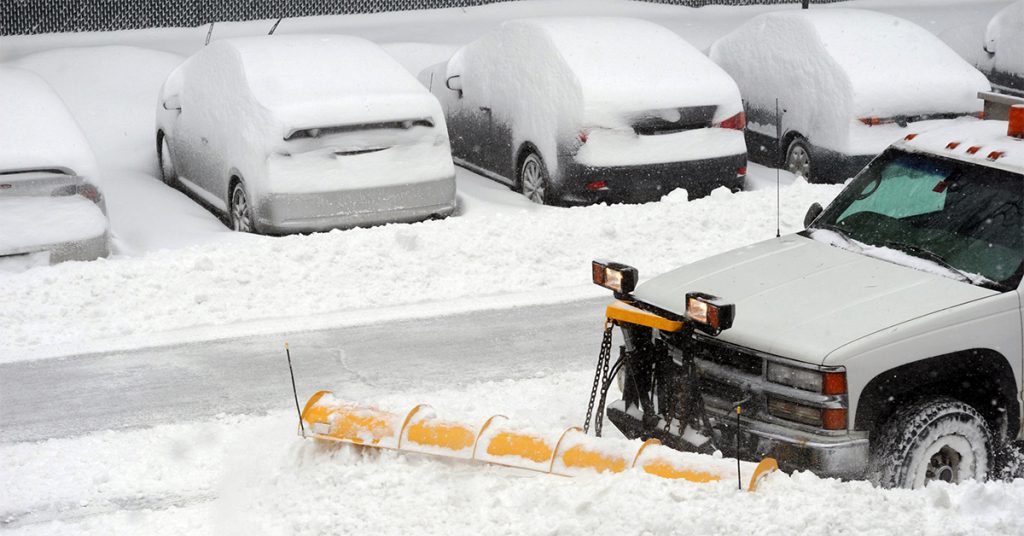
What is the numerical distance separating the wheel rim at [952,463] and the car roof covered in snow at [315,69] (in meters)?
6.33

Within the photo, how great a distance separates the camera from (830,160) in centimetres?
1234

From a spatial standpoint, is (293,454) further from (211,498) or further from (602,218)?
(602,218)

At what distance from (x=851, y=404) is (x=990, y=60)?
1364cm

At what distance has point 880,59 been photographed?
12656mm

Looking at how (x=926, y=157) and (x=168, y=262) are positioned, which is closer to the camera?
(x=926, y=157)

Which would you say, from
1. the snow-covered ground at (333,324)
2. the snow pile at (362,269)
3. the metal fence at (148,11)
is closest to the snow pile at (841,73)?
the snow-covered ground at (333,324)

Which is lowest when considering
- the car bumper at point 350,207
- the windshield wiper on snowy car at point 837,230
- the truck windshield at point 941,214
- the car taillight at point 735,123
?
the car bumper at point 350,207

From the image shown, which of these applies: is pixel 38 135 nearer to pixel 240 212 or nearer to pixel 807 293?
pixel 240 212

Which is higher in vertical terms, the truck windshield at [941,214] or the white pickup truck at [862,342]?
the truck windshield at [941,214]

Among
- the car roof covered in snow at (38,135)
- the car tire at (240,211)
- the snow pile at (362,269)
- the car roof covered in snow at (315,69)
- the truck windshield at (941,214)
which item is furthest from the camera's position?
the car roof covered in snow at (315,69)

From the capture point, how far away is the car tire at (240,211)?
34.5 feet

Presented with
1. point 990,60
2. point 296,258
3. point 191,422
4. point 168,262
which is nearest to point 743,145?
point 296,258

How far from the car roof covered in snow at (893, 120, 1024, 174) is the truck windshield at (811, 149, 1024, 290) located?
38 millimetres

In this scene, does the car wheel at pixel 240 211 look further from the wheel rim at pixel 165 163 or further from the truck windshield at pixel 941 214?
the truck windshield at pixel 941 214
